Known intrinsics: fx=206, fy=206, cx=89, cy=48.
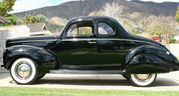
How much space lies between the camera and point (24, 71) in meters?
5.91

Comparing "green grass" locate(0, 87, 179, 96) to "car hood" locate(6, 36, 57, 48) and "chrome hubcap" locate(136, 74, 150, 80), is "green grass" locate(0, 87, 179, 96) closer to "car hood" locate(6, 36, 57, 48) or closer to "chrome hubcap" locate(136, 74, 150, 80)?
"chrome hubcap" locate(136, 74, 150, 80)

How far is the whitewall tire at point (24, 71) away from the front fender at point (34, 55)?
15 centimetres

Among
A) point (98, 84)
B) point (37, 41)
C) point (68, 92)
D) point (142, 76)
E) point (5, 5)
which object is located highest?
point (5, 5)

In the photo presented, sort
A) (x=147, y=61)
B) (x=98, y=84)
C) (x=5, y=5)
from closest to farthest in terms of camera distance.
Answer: (x=147, y=61) → (x=98, y=84) → (x=5, y=5)

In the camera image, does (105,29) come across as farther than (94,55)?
Yes

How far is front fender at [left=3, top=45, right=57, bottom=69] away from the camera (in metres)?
5.75

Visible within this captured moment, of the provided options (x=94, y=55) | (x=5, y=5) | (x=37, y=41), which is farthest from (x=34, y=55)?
(x=5, y=5)

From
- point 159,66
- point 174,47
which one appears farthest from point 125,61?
point 174,47

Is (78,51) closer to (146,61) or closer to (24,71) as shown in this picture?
(24,71)

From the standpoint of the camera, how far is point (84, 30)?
6.15 metres

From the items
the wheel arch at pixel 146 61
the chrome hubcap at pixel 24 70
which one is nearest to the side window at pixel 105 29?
the wheel arch at pixel 146 61

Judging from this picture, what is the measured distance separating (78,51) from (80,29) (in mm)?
731

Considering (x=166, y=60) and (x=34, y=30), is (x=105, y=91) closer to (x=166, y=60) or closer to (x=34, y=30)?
(x=166, y=60)

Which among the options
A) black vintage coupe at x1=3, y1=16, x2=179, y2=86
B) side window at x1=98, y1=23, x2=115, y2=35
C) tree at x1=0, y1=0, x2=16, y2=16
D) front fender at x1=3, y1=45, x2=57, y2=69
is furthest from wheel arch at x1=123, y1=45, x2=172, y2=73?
tree at x1=0, y1=0, x2=16, y2=16
